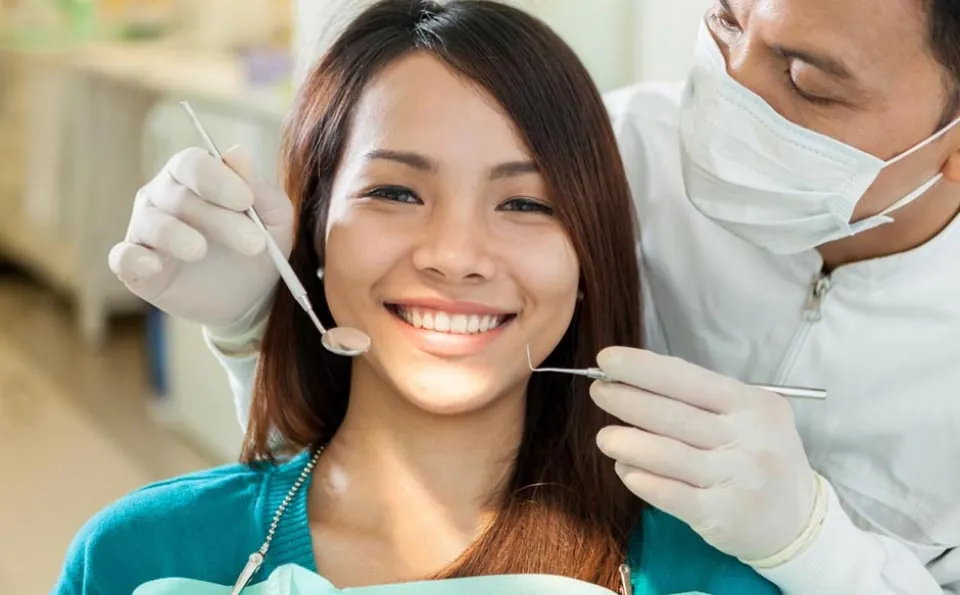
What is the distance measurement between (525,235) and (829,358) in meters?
0.42

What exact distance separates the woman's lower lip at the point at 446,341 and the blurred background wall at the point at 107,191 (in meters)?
0.59

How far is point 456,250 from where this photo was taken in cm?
105

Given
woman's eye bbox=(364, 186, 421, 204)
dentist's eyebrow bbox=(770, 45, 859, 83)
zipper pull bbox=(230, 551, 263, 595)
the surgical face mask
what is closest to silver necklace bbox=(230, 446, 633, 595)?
zipper pull bbox=(230, 551, 263, 595)

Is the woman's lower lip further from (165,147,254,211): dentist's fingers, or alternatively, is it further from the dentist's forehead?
the dentist's forehead

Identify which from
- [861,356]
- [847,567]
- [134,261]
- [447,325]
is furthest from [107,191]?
[847,567]

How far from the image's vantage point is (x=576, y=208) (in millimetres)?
1131

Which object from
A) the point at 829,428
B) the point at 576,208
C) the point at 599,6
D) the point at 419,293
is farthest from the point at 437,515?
the point at 599,6

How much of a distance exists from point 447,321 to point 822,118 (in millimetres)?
455

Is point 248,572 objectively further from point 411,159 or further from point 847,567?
point 847,567

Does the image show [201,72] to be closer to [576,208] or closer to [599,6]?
[599,6]

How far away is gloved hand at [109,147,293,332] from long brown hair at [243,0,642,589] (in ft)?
0.30

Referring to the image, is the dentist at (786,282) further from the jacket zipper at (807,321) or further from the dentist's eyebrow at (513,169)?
the dentist's eyebrow at (513,169)

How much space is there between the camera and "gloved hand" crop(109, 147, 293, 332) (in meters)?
1.04

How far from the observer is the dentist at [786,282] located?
1.02 metres
